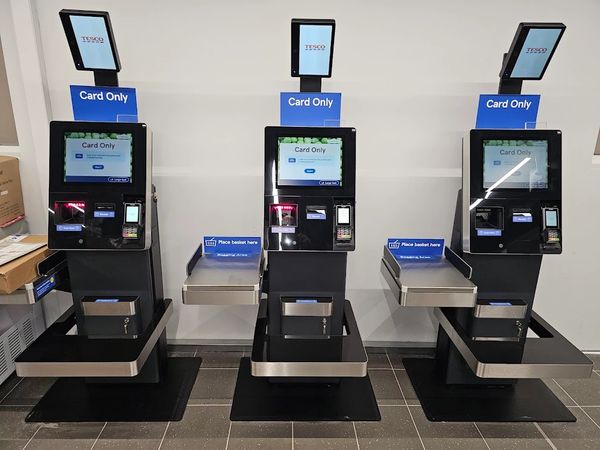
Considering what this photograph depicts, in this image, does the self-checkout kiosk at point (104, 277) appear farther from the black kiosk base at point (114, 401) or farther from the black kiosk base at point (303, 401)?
the black kiosk base at point (303, 401)

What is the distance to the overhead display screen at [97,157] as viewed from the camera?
222cm

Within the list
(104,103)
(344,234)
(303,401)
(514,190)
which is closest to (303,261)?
(344,234)

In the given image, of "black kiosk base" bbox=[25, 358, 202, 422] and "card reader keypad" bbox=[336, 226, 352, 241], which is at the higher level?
"card reader keypad" bbox=[336, 226, 352, 241]

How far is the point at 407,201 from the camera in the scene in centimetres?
297

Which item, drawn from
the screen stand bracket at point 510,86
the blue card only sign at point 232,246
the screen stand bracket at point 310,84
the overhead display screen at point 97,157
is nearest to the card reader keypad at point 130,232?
the overhead display screen at point 97,157

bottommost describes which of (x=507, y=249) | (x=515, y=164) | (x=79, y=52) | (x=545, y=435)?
(x=545, y=435)

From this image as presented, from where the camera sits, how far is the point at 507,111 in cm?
233

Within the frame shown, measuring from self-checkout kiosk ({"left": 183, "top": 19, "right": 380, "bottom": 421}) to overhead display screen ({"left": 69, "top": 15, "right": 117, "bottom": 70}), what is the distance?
0.98 meters

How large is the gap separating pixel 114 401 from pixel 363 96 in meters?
2.60

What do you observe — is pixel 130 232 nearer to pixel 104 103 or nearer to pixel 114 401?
pixel 104 103

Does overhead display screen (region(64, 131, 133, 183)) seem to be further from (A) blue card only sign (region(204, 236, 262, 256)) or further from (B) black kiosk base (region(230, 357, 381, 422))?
(B) black kiosk base (region(230, 357, 381, 422))

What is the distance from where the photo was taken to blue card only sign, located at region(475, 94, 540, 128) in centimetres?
231

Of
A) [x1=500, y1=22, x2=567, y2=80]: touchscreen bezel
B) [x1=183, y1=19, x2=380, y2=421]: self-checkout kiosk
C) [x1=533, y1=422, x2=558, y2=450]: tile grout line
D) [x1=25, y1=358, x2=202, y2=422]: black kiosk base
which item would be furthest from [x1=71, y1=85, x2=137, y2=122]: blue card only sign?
[x1=533, y1=422, x2=558, y2=450]: tile grout line

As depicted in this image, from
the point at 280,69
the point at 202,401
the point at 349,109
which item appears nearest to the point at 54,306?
the point at 202,401
